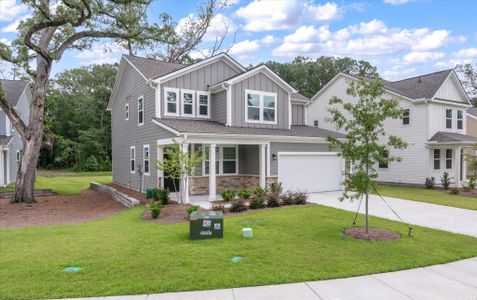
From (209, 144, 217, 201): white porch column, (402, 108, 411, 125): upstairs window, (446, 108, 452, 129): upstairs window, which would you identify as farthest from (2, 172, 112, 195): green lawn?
(446, 108, 452, 129): upstairs window

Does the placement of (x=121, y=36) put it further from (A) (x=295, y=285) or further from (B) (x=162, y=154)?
(A) (x=295, y=285)

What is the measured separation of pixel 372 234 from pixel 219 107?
10.8 metres

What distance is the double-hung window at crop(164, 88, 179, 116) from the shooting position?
16.5 meters

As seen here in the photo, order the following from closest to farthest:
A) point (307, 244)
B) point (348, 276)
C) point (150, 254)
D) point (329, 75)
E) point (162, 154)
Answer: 1. point (348, 276)
2. point (150, 254)
3. point (307, 244)
4. point (162, 154)
5. point (329, 75)

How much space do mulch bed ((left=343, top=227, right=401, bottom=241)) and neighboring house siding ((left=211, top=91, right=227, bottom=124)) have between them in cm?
941

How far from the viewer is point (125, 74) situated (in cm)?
2069

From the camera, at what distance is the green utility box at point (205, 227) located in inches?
311

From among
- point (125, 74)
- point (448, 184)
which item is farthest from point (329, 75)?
point (125, 74)

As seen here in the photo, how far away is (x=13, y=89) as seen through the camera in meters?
24.7

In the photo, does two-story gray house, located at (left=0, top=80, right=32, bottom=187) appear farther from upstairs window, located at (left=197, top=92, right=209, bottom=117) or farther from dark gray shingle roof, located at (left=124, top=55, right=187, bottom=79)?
upstairs window, located at (left=197, top=92, right=209, bottom=117)

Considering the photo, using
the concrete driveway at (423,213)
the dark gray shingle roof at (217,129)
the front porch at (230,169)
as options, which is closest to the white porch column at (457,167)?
the concrete driveway at (423,213)

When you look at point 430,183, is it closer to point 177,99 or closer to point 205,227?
point 177,99

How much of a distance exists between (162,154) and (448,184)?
16.7 meters

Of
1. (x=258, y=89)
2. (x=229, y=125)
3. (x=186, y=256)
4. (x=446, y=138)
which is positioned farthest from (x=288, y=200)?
(x=446, y=138)
